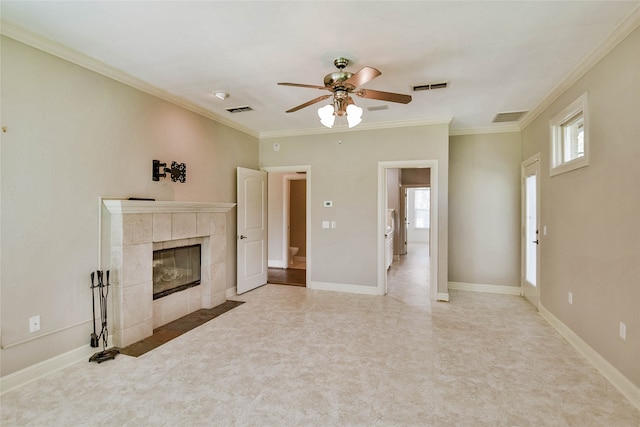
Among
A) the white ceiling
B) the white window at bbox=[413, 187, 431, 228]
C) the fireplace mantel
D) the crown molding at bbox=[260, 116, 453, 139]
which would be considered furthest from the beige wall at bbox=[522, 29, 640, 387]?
the white window at bbox=[413, 187, 431, 228]

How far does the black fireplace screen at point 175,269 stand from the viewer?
3521mm

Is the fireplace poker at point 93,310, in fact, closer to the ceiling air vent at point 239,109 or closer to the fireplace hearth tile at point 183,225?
the fireplace hearth tile at point 183,225

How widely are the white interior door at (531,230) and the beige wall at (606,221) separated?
2.29ft

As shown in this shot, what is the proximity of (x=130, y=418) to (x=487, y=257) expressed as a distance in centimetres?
502

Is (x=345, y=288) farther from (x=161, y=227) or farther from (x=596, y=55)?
(x=596, y=55)

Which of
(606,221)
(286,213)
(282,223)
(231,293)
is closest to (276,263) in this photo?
(282,223)

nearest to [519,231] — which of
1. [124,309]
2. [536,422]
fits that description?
[536,422]

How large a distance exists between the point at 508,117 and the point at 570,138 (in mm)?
1186

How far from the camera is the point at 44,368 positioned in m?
2.48

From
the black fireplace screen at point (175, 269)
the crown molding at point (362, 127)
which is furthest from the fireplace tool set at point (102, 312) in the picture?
the crown molding at point (362, 127)

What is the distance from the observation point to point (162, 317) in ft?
11.6

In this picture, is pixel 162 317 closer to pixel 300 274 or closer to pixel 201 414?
pixel 201 414

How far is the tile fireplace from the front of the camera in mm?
2959

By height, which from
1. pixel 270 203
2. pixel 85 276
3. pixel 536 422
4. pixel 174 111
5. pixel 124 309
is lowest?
pixel 536 422
